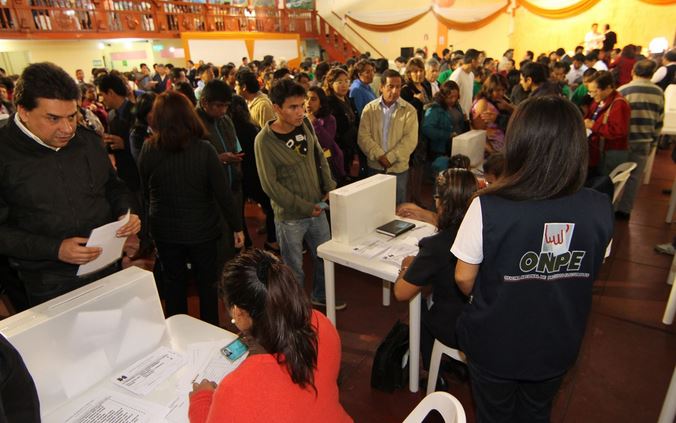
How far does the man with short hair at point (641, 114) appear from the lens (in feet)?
13.0

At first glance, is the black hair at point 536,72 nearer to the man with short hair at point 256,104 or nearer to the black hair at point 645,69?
the black hair at point 645,69

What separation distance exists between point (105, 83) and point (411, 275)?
3.07m

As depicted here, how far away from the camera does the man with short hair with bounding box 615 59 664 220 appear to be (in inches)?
156

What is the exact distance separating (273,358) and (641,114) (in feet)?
14.7

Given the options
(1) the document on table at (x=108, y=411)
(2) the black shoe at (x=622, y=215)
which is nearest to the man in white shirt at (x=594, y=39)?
(2) the black shoe at (x=622, y=215)

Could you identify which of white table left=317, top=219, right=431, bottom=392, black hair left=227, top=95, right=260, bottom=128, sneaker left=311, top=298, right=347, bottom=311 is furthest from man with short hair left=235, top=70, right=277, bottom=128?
white table left=317, top=219, right=431, bottom=392

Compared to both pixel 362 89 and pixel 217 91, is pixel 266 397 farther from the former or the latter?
pixel 362 89

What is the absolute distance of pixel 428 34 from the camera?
14883 mm

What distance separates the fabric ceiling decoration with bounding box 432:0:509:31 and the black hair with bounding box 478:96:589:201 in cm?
1403

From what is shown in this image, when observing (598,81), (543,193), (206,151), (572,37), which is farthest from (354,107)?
(572,37)

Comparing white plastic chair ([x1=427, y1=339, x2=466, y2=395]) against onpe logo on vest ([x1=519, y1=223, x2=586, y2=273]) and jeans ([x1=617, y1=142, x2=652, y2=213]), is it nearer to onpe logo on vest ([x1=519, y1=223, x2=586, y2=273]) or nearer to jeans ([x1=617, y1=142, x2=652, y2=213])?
onpe logo on vest ([x1=519, y1=223, x2=586, y2=273])

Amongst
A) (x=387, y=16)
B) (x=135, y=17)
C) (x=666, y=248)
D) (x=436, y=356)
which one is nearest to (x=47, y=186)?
(x=436, y=356)

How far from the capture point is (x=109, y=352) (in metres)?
1.45

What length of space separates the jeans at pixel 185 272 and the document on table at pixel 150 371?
2.56 feet
